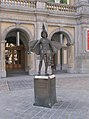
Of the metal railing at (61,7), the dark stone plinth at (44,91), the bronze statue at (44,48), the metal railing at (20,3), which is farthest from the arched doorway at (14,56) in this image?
the dark stone plinth at (44,91)

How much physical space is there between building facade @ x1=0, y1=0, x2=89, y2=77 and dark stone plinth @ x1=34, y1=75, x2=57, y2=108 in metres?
10.2

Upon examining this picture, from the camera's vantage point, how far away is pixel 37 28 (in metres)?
18.5

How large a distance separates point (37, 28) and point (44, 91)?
40.3 ft

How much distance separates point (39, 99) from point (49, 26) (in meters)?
13.4

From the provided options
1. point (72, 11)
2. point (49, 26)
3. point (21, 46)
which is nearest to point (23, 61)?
point (21, 46)

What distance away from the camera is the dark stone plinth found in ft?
22.3

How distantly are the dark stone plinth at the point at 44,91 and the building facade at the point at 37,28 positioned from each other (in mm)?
10191

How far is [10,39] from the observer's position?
22547 mm

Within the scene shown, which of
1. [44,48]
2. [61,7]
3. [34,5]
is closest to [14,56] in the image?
[34,5]

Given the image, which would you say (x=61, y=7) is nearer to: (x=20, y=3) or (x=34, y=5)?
(x=34, y=5)

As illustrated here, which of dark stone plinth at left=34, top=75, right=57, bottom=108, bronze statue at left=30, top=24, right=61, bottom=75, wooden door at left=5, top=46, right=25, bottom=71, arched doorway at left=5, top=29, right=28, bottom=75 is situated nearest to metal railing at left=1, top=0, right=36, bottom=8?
arched doorway at left=5, top=29, right=28, bottom=75

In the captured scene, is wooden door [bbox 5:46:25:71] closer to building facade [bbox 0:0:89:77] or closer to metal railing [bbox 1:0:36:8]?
building facade [bbox 0:0:89:77]

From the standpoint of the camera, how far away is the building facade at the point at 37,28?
17.4 meters

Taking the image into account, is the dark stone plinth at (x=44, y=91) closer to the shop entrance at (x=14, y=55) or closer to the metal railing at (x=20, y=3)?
the metal railing at (x=20, y=3)
